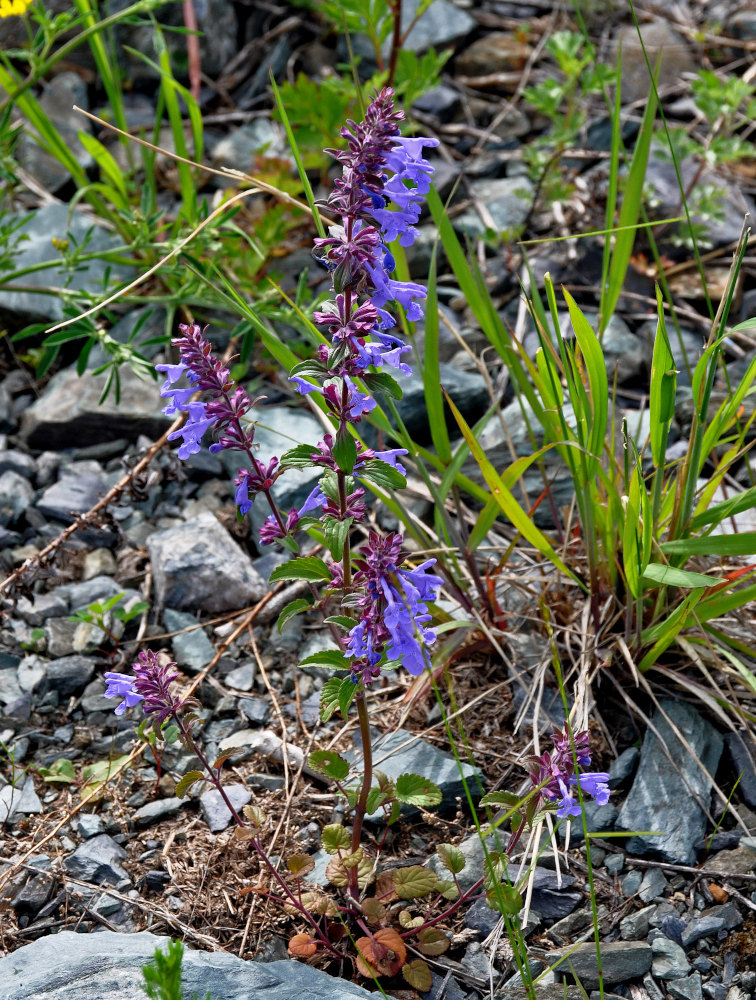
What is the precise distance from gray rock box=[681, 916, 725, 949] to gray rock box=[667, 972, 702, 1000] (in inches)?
2.8

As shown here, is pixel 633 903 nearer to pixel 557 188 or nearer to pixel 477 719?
pixel 477 719

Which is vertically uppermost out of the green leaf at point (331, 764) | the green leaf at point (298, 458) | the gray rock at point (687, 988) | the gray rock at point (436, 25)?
the gray rock at point (436, 25)

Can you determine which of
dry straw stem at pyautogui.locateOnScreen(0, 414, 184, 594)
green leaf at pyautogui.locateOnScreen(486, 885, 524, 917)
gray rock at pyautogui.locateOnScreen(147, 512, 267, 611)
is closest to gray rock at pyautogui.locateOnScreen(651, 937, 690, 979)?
green leaf at pyautogui.locateOnScreen(486, 885, 524, 917)

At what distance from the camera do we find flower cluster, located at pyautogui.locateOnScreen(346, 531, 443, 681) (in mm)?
1508

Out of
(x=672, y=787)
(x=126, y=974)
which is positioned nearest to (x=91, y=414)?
(x=126, y=974)

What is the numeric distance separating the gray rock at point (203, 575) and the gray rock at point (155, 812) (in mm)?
Result: 642

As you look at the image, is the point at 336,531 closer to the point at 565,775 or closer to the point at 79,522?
the point at 565,775

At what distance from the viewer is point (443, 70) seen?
4422mm

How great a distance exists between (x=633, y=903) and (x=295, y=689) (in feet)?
3.20

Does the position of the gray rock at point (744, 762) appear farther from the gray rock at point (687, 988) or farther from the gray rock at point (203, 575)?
the gray rock at point (203, 575)

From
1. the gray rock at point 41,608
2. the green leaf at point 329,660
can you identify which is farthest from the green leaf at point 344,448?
the gray rock at point 41,608

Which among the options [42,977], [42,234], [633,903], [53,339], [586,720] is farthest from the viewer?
[42,234]

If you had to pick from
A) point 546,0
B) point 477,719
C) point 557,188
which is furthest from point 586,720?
point 546,0

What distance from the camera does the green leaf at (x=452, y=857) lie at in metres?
1.84
